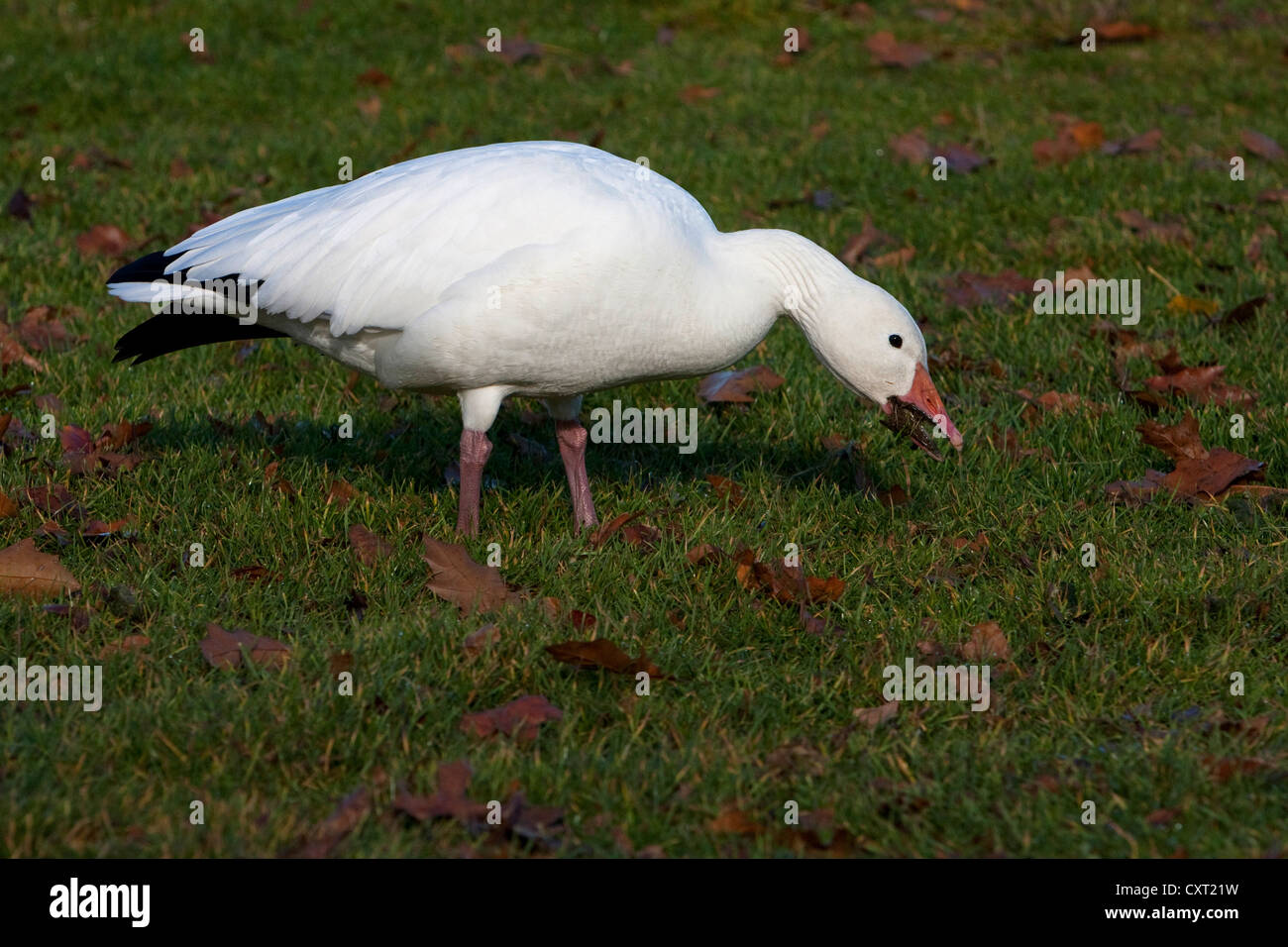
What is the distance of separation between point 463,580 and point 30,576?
1260mm

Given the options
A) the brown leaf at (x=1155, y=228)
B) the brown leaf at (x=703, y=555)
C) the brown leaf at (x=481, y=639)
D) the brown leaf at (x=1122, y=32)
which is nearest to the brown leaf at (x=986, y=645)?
the brown leaf at (x=703, y=555)

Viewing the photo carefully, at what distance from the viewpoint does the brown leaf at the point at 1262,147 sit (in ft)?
29.5

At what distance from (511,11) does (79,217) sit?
16.0 ft

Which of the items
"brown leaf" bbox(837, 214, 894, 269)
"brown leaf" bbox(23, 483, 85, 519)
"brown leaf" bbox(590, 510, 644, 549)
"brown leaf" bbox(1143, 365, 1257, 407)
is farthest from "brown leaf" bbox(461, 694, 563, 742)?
"brown leaf" bbox(837, 214, 894, 269)

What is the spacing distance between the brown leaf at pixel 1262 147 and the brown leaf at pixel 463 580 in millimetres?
6603

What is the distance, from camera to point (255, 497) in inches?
197

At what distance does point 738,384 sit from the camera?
6164 mm

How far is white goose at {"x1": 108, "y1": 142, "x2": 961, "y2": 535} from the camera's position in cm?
450

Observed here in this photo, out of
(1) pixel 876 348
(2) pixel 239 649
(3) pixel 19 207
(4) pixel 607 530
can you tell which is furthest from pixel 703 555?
(3) pixel 19 207

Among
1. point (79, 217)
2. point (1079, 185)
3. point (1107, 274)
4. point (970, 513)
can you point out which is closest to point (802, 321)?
point (970, 513)

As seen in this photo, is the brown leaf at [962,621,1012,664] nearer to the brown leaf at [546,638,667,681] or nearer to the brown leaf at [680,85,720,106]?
the brown leaf at [546,638,667,681]

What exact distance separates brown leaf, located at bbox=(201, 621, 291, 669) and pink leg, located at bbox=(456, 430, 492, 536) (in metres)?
1.02

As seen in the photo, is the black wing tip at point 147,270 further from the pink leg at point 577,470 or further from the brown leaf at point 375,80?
the brown leaf at point 375,80

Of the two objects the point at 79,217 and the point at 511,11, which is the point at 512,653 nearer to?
the point at 79,217
